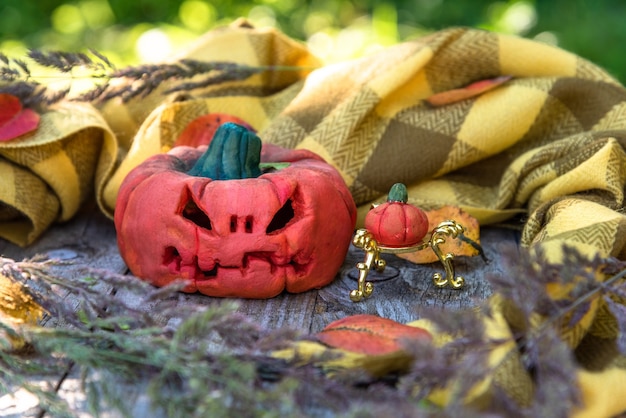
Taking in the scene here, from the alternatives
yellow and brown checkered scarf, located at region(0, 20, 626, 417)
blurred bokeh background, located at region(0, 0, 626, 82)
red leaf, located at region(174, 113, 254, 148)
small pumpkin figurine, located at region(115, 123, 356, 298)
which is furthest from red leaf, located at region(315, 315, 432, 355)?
blurred bokeh background, located at region(0, 0, 626, 82)

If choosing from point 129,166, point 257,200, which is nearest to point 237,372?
point 257,200

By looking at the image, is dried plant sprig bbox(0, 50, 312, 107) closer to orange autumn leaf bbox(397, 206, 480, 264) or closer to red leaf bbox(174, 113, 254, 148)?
red leaf bbox(174, 113, 254, 148)

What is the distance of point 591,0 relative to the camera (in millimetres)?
4023

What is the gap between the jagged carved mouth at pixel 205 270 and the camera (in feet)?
5.53

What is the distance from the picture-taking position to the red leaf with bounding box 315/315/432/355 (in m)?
1.32

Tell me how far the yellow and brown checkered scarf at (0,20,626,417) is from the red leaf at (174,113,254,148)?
3 centimetres

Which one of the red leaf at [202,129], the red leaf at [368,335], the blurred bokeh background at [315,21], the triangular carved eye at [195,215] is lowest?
the blurred bokeh background at [315,21]

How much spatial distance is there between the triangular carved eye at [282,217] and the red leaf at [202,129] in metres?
0.46

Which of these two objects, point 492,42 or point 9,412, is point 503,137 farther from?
point 9,412

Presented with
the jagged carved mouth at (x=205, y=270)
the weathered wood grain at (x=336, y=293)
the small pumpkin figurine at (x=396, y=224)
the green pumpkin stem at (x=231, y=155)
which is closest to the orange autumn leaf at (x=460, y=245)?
the weathered wood grain at (x=336, y=293)

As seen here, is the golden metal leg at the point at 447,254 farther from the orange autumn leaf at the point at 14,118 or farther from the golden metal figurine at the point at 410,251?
the orange autumn leaf at the point at 14,118

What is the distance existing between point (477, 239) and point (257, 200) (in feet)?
1.76

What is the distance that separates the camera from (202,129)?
7.22ft

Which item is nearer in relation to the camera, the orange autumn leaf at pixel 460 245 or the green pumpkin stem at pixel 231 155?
the green pumpkin stem at pixel 231 155
